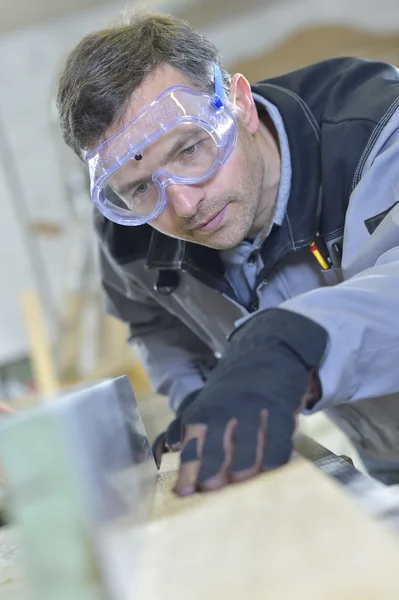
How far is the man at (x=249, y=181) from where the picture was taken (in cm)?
106

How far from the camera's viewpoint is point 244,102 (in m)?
1.32

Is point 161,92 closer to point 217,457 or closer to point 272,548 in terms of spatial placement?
point 217,457

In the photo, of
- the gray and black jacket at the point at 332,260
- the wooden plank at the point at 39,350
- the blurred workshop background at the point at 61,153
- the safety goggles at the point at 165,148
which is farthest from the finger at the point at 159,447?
the blurred workshop background at the point at 61,153

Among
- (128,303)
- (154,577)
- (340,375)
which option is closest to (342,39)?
(128,303)

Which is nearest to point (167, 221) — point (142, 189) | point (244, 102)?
point (142, 189)

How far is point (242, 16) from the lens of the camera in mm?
4824

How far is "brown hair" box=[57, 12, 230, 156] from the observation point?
3.82ft

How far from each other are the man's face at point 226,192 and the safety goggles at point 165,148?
0.10ft

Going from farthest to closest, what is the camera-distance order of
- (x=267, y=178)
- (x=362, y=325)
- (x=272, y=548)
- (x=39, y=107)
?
(x=39, y=107) → (x=267, y=178) → (x=362, y=325) → (x=272, y=548)

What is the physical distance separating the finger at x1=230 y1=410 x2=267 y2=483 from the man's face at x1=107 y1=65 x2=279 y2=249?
2.07 ft

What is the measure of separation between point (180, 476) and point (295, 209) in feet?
2.34

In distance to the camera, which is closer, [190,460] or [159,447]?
[190,460]

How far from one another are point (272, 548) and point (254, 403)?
0.21 m

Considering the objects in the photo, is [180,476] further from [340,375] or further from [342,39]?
[342,39]
